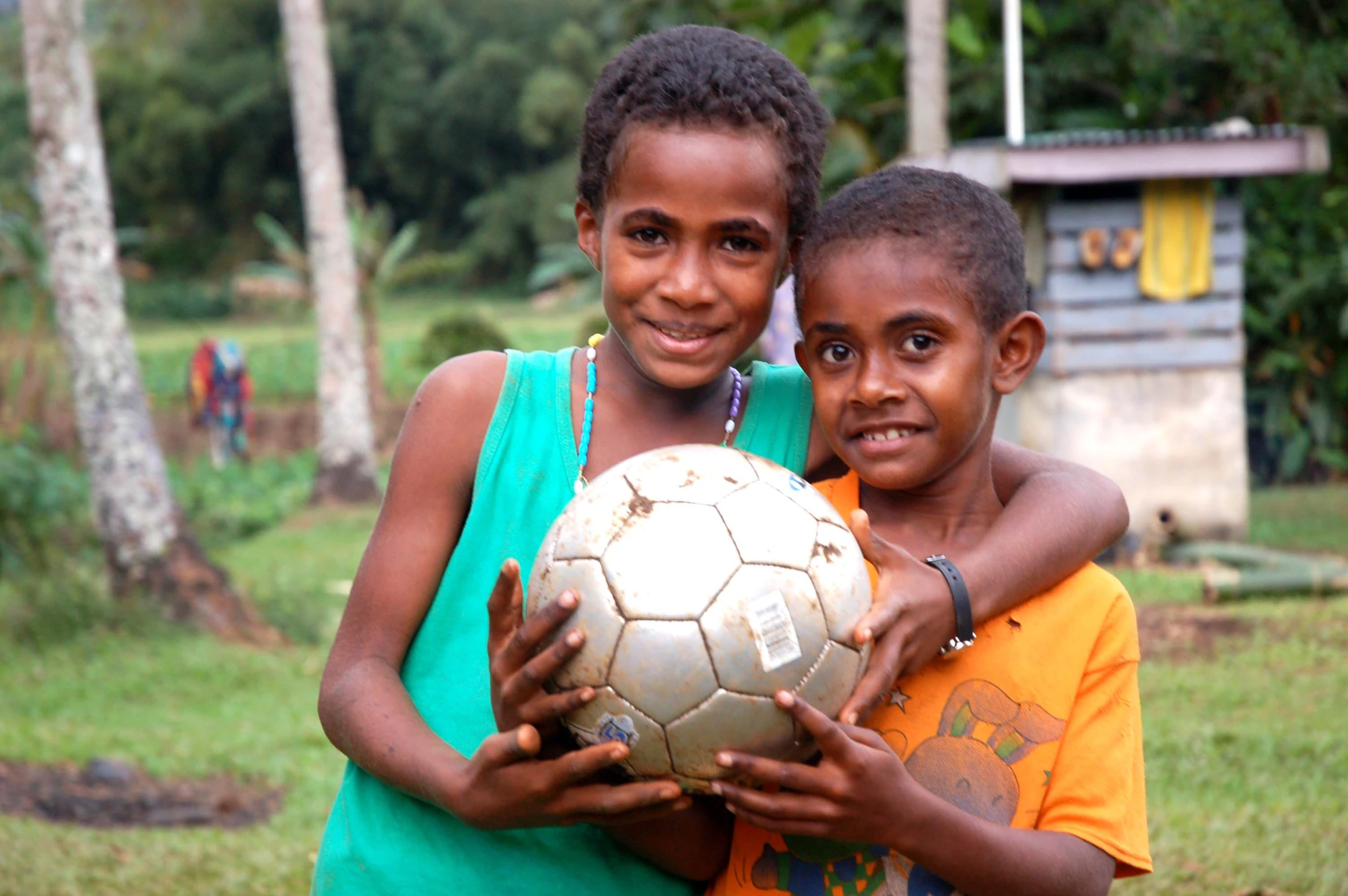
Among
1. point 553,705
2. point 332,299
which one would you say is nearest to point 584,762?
point 553,705

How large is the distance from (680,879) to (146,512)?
676 cm

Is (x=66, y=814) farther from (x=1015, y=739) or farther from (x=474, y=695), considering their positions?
(x=1015, y=739)

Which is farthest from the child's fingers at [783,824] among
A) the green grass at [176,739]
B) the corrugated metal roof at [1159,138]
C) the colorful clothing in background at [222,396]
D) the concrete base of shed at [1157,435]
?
the colorful clothing in background at [222,396]

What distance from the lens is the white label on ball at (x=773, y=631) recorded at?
159 centimetres

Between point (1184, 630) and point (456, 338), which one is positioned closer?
point (1184, 630)

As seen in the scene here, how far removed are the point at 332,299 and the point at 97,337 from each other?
6.21 metres

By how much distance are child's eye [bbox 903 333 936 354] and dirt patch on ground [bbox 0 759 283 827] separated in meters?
4.02

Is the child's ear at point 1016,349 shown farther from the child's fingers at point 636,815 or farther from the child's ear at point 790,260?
the child's fingers at point 636,815

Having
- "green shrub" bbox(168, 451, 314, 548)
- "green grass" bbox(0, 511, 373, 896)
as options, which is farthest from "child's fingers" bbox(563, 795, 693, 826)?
"green shrub" bbox(168, 451, 314, 548)

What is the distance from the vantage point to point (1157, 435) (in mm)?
9289

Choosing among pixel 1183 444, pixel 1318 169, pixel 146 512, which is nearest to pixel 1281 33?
pixel 1318 169

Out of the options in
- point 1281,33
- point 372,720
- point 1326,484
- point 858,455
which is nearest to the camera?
point 372,720

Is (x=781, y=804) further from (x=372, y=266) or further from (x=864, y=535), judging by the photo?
(x=372, y=266)

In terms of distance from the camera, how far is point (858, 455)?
78.0 inches
